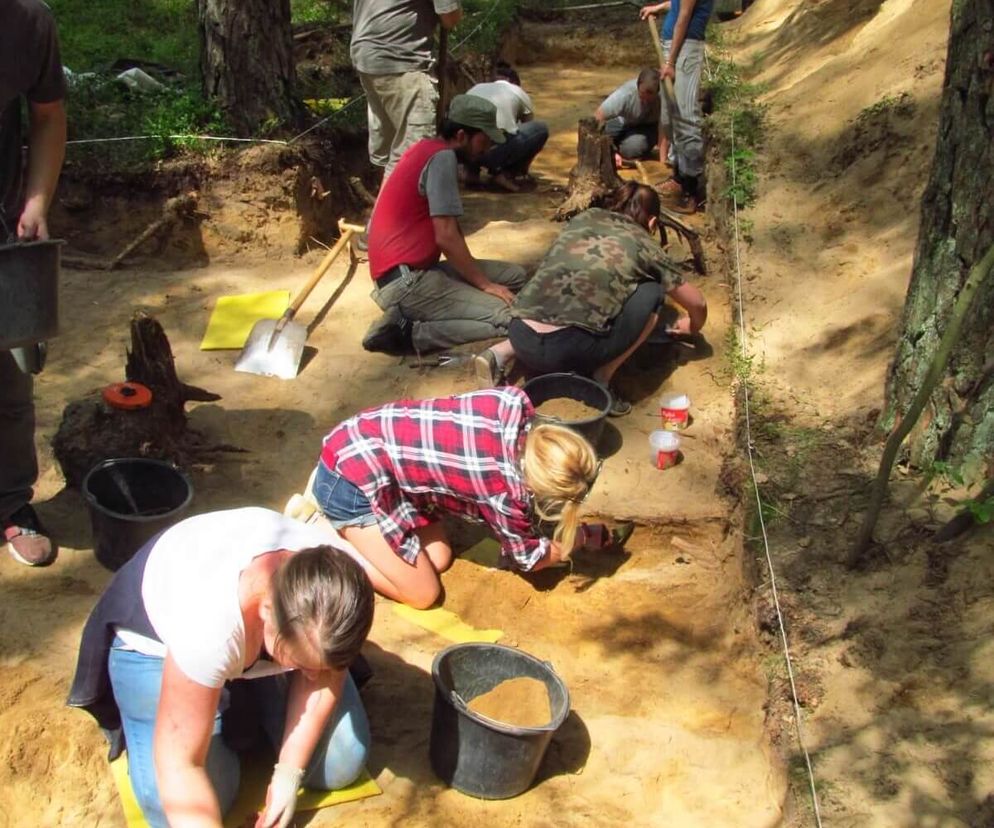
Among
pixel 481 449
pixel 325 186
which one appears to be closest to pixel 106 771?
pixel 481 449

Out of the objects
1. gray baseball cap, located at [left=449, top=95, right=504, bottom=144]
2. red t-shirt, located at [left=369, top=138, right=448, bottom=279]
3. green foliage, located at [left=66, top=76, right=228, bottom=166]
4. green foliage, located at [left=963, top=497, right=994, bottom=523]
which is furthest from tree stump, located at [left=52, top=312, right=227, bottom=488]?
green foliage, located at [left=963, top=497, right=994, bottom=523]

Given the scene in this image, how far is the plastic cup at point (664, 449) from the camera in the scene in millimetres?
4688

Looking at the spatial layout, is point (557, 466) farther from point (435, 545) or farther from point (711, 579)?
point (711, 579)

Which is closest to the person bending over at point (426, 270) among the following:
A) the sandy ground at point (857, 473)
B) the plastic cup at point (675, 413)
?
the plastic cup at point (675, 413)

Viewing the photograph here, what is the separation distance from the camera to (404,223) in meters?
5.59

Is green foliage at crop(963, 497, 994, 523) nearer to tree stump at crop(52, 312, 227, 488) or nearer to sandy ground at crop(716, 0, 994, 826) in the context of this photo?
sandy ground at crop(716, 0, 994, 826)

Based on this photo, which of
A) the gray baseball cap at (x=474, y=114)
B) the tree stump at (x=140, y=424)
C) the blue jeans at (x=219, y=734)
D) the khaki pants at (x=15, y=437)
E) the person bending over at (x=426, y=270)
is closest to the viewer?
the blue jeans at (x=219, y=734)

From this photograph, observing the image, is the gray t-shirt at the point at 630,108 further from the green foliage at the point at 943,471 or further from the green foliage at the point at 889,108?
the green foliage at the point at 943,471

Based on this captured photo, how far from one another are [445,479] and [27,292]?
5.00 feet

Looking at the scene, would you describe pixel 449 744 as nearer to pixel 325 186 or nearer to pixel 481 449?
pixel 481 449

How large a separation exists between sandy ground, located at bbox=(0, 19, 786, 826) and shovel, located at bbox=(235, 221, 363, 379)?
0.27ft

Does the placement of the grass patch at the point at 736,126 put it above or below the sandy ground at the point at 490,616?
above

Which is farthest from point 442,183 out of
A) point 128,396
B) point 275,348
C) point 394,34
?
point 128,396

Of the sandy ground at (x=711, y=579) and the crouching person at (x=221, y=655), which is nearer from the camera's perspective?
the crouching person at (x=221, y=655)
